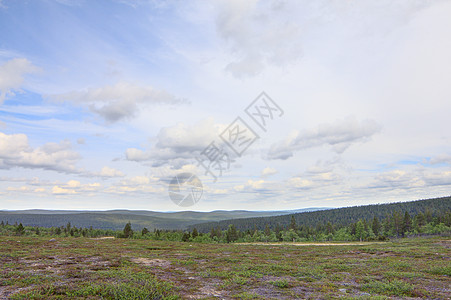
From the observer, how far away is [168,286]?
14.5 meters

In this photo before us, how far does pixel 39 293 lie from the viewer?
12195mm

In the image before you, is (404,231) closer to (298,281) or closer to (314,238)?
(314,238)

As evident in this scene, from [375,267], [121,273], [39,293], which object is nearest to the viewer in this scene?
[39,293]

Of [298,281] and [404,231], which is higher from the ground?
[298,281]

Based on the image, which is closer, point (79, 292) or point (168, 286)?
point (79, 292)

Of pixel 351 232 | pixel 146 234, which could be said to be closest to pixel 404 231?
pixel 351 232

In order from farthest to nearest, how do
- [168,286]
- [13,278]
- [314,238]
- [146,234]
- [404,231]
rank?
[314,238] < [404,231] < [146,234] < [13,278] < [168,286]

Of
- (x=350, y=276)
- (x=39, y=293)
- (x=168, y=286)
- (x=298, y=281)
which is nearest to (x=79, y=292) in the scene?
(x=39, y=293)

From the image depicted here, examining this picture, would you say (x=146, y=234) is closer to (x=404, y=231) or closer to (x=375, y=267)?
(x=375, y=267)

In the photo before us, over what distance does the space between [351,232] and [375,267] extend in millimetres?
124019

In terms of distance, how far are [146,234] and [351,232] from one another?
10748 centimetres

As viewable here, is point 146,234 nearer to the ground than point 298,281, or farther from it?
nearer to the ground

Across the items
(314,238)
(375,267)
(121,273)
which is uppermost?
(121,273)

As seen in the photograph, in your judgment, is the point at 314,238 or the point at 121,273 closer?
the point at 121,273
